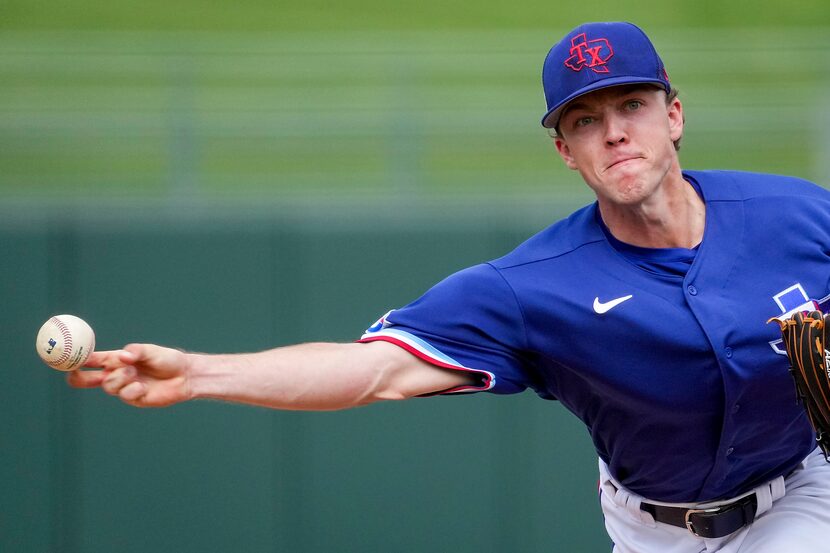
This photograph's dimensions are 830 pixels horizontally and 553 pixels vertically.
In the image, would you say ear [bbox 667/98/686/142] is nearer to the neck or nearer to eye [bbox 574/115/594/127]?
the neck

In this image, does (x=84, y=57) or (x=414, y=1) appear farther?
(x=414, y=1)

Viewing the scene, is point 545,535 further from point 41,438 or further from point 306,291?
point 41,438

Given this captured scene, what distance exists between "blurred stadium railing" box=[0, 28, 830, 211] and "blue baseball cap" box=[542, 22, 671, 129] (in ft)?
9.69

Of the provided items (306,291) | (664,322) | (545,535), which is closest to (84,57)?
(306,291)

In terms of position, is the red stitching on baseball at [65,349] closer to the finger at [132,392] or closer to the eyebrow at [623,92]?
the finger at [132,392]

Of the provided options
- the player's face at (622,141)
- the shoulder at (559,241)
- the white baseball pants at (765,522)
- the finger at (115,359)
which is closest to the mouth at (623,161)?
the player's face at (622,141)

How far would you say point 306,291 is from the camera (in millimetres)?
5703

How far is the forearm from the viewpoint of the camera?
238 centimetres

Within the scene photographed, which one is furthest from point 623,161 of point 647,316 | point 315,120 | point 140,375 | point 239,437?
point 315,120

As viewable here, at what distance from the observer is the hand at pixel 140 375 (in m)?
2.21

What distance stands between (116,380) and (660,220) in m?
1.41

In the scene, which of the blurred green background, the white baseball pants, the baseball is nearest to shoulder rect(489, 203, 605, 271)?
the white baseball pants

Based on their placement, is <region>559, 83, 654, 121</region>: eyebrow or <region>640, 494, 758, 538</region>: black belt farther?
<region>640, 494, 758, 538</region>: black belt

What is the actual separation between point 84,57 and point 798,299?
15.0ft
